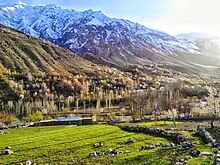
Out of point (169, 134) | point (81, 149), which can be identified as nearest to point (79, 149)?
point (81, 149)

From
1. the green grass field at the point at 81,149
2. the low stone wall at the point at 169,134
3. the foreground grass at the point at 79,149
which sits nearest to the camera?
the green grass field at the point at 81,149

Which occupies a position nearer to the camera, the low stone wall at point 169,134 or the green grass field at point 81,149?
the green grass field at point 81,149

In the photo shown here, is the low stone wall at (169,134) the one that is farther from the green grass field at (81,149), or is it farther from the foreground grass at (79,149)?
the foreground grass at (79,149)

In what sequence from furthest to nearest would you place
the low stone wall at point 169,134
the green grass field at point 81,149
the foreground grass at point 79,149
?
the low stone wall at point 169,134, the foreground grass at point 79,149, the green grass field at point 81,149

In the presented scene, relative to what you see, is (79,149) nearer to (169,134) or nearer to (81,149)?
(81,149)

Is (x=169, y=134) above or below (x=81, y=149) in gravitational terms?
above

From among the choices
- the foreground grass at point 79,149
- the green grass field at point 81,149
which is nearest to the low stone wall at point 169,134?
the green grass field at point 81,149

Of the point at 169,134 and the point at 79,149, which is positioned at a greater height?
the point at 169,134

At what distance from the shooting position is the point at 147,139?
49.5 m

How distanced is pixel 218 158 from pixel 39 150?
23.9 meters

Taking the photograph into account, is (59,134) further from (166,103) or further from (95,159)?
(166,103)

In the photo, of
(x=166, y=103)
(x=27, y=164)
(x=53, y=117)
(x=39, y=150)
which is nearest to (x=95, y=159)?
(x=27, y=164)

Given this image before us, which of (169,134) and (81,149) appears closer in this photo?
(81,149)

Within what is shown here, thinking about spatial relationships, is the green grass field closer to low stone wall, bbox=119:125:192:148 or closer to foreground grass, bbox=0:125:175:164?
foreground grass, bbox=0:125:175:164
